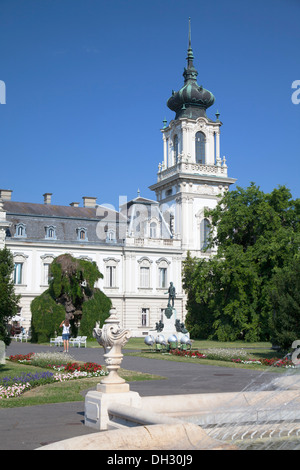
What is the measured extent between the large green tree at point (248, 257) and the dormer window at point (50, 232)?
1624 centimetres

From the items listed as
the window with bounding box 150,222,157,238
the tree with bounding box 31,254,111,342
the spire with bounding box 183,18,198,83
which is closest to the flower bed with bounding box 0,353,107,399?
the tree with bounding box 31,254,111,342

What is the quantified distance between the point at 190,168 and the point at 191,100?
9.11 m

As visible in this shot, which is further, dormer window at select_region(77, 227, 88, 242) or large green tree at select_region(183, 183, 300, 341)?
dormer window at select_region(77, 227, 88, 242)

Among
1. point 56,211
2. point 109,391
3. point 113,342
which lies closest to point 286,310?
point 113,342

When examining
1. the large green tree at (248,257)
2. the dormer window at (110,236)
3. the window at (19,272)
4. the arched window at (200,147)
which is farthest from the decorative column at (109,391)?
the arched window at (200,147)

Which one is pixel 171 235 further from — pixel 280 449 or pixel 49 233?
pixel 280 449

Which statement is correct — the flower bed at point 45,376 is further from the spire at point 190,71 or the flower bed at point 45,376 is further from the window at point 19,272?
the spire at point 190,71

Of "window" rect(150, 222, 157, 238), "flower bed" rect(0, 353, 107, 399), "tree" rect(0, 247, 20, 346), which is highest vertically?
"window" rect(150, 222, 157, 238)

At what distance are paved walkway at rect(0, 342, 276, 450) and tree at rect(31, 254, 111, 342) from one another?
16.6m

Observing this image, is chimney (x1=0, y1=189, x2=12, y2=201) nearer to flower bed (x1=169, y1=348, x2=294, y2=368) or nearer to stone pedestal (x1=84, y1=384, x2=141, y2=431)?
flower bed (x1=169, y1=348, x2=294, y2=368)

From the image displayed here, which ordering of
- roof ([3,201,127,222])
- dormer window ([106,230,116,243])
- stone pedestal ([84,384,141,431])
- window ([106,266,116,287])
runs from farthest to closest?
dormer window ([106,230,116,243])
window ([106,266,116,287])
roof ([3,201,127,222])
stone pedestal ([84,384,141,431])

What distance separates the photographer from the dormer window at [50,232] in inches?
2091

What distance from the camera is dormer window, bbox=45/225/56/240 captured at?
5310cm

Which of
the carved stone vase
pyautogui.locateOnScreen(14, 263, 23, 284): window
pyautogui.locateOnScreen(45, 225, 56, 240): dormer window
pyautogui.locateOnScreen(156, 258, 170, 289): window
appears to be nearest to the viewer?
the carved stone vase
